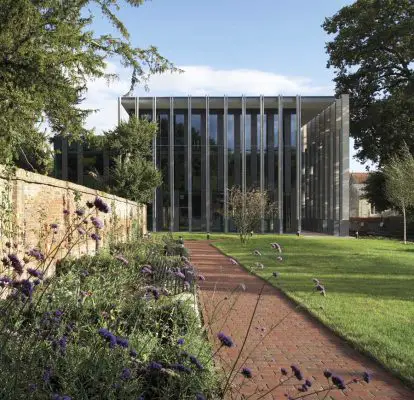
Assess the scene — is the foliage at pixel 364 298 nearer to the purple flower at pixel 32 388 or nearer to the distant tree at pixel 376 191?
the purple flower at pixel 32 388

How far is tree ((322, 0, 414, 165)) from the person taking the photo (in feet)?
124

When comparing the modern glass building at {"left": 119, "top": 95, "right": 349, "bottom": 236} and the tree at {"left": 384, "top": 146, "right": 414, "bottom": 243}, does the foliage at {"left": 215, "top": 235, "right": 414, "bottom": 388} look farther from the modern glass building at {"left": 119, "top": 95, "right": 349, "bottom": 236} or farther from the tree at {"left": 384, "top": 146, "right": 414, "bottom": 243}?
the modern glass building at {"left": 119, "top": 95, "right": 349, "bottom": 236}

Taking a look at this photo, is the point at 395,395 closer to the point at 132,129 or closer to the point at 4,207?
the point at 4,207

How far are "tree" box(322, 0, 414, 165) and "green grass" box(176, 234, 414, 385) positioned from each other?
23.1m

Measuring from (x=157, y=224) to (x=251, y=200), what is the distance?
15900 millimetres

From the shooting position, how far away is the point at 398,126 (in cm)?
4075

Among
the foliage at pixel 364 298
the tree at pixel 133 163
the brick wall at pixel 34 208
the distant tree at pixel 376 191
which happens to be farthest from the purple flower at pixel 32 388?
the distant tree at pixel 376 191

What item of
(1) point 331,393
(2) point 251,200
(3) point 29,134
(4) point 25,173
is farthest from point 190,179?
(1) point 331,393

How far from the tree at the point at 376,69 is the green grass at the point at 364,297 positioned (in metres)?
23.1

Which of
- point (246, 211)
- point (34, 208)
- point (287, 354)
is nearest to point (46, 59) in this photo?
point (34, 208)

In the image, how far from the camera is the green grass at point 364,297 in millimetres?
6512

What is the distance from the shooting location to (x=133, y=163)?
3412 cm

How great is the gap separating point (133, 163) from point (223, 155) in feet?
39.3

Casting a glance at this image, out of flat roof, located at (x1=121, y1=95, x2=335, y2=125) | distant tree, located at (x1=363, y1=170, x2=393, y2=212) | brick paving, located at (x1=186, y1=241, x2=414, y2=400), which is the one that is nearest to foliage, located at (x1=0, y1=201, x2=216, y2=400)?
brick paving, located at (x1=186, y1=241, x2=414, y2=400)
